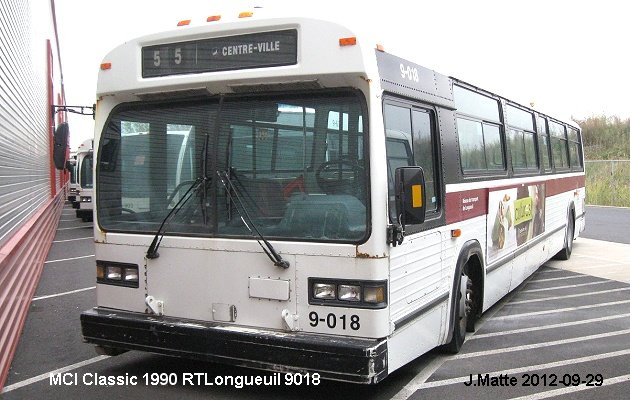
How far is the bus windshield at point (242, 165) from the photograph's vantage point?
4.84m

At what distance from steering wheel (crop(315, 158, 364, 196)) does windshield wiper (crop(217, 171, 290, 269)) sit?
563 millimetres

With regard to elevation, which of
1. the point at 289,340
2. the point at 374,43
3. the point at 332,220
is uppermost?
the point at 374,43

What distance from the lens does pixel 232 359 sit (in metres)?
4.96

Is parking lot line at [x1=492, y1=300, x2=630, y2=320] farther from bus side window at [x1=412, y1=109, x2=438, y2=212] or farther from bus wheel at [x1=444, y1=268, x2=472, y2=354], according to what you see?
bus side window at [x1=412, y1=109, x2=438, y2=212]

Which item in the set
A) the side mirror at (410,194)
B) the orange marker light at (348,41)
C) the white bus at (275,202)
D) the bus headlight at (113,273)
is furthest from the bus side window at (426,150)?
the bus headlight at (113,273)

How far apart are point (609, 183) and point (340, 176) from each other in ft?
97.1

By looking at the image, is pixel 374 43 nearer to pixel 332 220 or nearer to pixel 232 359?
pixel 332 220

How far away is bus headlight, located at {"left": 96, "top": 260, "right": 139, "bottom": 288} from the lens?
219 inches

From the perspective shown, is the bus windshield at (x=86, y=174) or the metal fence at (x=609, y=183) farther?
the metal fence at (x=609, y=183)

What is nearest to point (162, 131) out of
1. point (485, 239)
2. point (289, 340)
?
point (289, 340)

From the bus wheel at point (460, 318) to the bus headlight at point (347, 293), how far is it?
186 cm

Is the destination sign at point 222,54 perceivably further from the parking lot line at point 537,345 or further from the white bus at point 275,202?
the parking lot line at point 537,345

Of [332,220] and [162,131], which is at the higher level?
[162,131]

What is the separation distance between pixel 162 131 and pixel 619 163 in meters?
31.3
